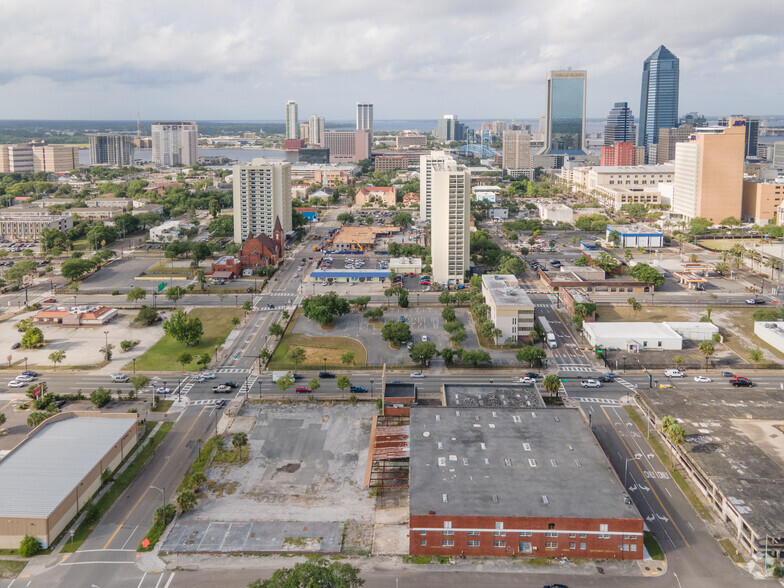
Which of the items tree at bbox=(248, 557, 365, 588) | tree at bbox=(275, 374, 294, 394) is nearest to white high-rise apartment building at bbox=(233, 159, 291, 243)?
tree at bbox=(275, 374, 294, 394)

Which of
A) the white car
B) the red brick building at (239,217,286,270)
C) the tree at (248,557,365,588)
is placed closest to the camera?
the tree at (248,557,365,588)

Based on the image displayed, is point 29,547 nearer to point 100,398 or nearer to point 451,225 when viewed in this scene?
point 100,398

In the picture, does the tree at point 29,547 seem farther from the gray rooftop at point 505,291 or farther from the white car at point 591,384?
the gray rooftop at point 505,291

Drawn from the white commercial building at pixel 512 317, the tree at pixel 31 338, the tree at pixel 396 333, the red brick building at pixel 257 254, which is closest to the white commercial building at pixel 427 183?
the red brick building at pixel 257 254

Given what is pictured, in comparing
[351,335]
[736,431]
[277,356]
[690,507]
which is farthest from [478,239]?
[690,507]

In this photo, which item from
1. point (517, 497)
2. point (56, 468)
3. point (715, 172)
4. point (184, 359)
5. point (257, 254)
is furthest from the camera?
point (715, 172)

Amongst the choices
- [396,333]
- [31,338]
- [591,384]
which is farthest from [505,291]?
[31,338]

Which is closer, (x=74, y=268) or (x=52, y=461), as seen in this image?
(x=52, y=461)

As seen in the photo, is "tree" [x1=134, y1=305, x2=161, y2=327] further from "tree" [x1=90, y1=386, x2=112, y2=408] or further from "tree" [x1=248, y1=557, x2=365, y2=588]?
"tree" [x1=248, y1=557, x2=365, y2=588]

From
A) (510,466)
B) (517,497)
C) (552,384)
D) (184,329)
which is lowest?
(517,497)
